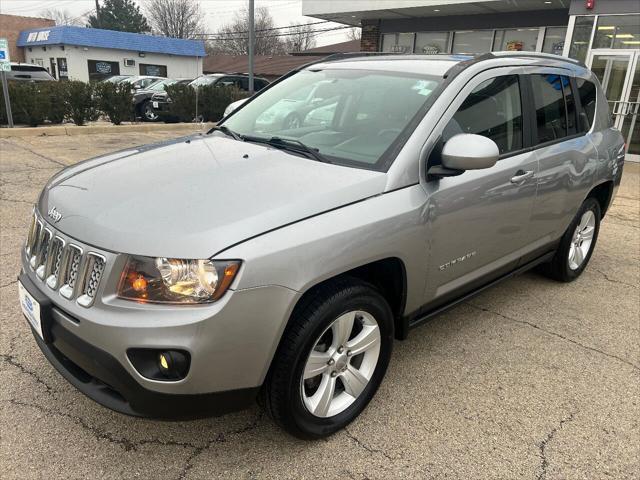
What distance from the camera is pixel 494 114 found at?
3.15m

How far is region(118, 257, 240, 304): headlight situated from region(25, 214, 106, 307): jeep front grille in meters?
0.15

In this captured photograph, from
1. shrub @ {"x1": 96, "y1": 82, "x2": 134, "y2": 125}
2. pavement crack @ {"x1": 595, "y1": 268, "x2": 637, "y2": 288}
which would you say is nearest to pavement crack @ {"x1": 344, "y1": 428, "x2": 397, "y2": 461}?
pavement crack @ {"x1": 595, "y1": 268, "x2": 637, "y2": 288}

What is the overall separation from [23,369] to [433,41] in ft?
48.8

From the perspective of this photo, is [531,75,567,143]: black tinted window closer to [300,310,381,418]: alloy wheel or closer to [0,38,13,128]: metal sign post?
[300,310,381,418]: alloy wheel

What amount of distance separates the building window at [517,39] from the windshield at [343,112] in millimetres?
11977

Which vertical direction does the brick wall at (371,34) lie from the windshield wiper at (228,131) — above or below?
above

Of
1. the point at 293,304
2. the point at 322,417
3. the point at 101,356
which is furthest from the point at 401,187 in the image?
the point at 101,356

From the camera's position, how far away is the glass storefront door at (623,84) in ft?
35.9

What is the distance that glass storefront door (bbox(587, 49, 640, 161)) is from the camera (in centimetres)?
1094

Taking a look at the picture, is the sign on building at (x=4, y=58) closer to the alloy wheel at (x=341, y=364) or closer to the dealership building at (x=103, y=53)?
the alloy wheel at (x=341, y=364)

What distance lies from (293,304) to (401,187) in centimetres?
86

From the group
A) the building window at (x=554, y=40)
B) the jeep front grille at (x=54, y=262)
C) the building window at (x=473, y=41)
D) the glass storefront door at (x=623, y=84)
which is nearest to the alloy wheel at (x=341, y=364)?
the jeep front grille at (x=54, y=262)

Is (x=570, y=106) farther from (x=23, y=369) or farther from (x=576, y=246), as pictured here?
(x=23, y=369)

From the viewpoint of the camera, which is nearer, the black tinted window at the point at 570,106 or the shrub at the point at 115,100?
the black tinted window at the point at 570,106
